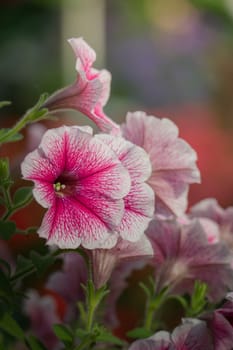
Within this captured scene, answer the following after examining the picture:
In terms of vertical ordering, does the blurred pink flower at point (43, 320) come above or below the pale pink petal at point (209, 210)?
below

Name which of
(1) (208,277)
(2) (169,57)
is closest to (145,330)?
(1) (208,277)

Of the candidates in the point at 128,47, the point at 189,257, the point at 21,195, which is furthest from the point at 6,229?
the point at 128,47

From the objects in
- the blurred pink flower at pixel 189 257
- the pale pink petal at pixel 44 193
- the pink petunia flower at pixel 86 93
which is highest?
the pink petunia flower at pixel 86 93

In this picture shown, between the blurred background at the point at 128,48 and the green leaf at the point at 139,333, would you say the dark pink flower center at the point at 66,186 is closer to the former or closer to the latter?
the green leaf at the point at 139,333

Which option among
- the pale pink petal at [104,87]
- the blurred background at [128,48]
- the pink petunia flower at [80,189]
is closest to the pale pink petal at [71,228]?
the pink petunia flower at [80,189]

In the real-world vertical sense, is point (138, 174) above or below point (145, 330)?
above

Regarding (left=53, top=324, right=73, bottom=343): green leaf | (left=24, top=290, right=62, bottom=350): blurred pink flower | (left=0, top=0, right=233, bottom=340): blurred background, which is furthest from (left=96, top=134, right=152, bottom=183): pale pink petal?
(left=0, top=0, right=233, bottom=340): blurred background

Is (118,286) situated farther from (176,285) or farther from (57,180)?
(57,180)
